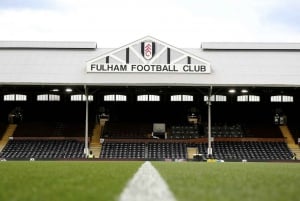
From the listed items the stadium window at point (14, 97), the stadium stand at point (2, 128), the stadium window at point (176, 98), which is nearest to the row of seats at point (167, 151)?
the stadium window at point (176, 98)

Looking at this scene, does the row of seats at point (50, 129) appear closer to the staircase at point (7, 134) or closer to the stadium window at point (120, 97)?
the staircase at point (7, 134)

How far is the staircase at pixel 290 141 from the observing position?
173 feet

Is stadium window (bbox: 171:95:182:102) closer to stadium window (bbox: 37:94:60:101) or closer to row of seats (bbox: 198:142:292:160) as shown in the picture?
row of seats (bbox: 198:142:292:160)

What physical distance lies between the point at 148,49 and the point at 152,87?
22.6 feet

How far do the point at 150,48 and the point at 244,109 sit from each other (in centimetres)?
1651

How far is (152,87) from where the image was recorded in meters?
56.0

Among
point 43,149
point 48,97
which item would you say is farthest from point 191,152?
point 48,97

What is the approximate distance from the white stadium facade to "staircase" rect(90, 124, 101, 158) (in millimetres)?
272

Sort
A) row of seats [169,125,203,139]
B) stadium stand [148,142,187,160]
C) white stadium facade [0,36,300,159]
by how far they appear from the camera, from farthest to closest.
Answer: row of seats [169,125,203,139], stadium stand [148,142,187,160], white stadium facade [0,36,300,159]

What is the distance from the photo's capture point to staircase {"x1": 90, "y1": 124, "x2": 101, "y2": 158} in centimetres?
5279

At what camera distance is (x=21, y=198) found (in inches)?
275

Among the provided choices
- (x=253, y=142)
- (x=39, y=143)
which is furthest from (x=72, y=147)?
(x=253, y=142)

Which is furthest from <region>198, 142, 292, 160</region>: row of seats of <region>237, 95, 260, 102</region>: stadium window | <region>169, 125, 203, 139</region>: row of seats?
<region>237, 95, 260, 102</region>: stadium window

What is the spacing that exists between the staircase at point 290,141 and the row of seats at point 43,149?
68.7 ft
